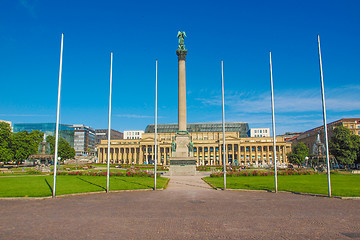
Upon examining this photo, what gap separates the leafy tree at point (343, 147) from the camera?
237ft

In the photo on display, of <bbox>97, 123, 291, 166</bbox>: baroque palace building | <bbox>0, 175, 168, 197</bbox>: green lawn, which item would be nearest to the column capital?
<bbox>0, 175, 168, 197</bbox>: green lawn

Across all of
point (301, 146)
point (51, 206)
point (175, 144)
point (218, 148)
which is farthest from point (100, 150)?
point (51, 206)

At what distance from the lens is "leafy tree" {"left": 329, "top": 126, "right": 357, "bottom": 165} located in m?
72.2

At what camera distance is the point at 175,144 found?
50969mm

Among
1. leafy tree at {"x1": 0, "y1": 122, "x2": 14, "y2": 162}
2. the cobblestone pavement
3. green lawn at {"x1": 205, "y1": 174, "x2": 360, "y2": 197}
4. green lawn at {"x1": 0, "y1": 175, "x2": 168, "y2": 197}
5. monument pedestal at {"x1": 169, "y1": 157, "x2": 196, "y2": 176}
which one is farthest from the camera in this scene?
leafy tree at {"x1": 0, "y1": 122, "x2": 14, "y2": 162}

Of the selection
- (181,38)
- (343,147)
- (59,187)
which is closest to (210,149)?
(343,147)

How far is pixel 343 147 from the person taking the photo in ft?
241

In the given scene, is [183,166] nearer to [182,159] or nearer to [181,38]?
[182,159]

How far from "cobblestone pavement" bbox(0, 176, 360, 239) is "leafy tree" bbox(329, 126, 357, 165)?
200ft

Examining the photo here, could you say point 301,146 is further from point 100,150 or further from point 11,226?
point 100,150

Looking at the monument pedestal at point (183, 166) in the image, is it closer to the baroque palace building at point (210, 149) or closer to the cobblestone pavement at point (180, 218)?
the cobblestone pavement at point (180, 218)

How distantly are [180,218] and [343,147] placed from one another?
73.1m

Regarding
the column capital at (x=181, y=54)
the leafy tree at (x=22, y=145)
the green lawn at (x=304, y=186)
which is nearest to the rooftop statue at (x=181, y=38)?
the column capital at (x=181, y=54)

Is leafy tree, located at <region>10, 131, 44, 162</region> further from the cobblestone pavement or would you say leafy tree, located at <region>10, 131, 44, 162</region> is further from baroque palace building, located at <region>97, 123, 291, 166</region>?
baroque palace building, located at <region>97, 123, 291, 166</region>
